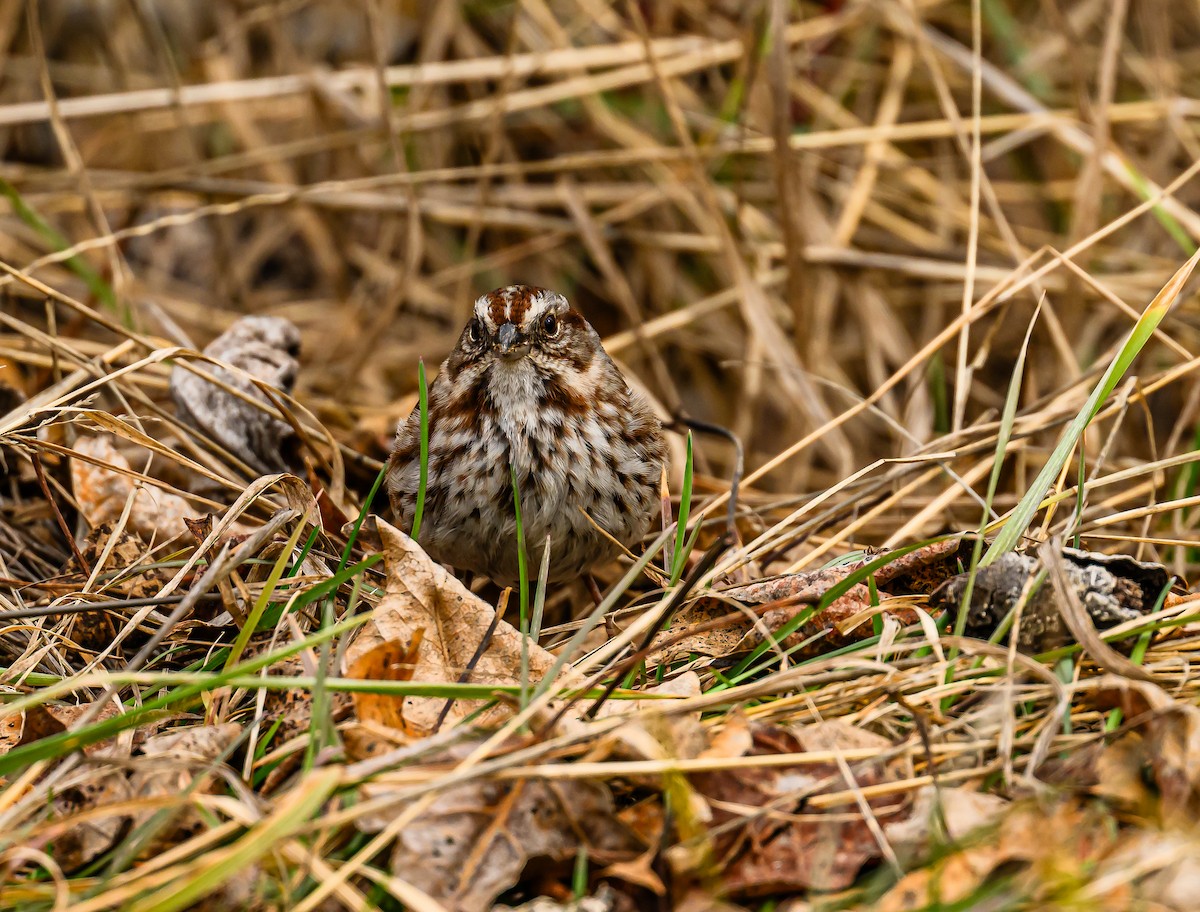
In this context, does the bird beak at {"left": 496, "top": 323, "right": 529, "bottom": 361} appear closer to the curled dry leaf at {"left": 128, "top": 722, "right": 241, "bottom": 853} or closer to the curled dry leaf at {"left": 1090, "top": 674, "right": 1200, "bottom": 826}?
the curled dry leaf at {"left": 128, "top": 722, "right": 241, "bottom": 853}

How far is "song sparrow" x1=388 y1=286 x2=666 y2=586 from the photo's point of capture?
3004mm

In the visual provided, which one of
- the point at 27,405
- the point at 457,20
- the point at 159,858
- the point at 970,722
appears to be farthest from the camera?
the point at 457,20

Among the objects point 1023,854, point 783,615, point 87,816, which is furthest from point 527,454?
point 1023,854

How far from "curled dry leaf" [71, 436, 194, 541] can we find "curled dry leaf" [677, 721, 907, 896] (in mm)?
1615

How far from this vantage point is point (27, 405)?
299cm

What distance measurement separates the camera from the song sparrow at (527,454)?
3.00 meters

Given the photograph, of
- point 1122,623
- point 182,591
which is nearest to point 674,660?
point 1122,623

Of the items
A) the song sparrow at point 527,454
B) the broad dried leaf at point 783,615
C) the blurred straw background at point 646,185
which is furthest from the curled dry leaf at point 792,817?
the blurred straw background at point 646,185

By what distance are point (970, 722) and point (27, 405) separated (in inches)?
86.6

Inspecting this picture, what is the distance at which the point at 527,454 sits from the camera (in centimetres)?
301

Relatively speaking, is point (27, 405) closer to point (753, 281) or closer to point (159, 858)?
point (159, 858)

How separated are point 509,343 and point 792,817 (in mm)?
1517

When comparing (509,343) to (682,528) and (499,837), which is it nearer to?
(682,528)

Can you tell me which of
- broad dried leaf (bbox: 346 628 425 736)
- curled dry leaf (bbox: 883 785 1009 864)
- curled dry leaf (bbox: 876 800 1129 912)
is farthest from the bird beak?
curled dry leaf (bbox: 876 800 1129 912)
